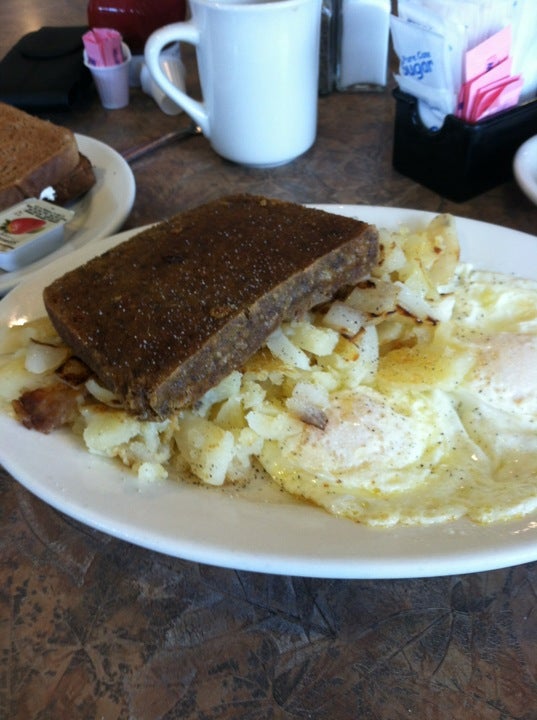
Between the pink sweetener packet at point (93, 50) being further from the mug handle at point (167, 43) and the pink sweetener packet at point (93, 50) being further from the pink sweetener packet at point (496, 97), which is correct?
the pink sweetener packet at point (496, 97)

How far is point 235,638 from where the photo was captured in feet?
3.09

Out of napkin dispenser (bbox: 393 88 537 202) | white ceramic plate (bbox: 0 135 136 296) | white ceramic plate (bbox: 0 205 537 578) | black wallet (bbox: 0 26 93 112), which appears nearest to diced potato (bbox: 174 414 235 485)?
white ceramic plate (bbox: 0 205 537 578)

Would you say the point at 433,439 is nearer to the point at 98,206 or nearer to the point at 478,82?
the point at 478,82

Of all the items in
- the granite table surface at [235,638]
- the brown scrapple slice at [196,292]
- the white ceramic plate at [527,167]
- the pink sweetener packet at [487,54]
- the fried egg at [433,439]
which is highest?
the pink sweetener packet at [487,54]

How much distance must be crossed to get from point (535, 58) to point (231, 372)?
4.42ft

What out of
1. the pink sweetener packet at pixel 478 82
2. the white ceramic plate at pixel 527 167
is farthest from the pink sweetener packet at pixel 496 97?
the white ceramic plate at pixel 527 167

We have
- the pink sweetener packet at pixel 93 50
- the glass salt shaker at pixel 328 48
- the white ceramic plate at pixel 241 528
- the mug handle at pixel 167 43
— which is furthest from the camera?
the pink sweetener packet at pixel 93 50

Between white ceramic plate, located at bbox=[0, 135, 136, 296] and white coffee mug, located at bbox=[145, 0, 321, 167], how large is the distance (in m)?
0.30

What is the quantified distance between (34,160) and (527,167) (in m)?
1.41

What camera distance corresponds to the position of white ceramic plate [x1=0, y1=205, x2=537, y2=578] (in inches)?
32.5

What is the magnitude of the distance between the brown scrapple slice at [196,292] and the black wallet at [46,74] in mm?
1418

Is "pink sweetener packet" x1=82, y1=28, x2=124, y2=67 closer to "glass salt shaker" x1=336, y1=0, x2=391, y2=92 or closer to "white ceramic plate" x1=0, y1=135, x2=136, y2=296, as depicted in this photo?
"white ceramic plate" x1=0, y1=135, x2=136, y2=296

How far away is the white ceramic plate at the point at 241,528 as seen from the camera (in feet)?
2.71

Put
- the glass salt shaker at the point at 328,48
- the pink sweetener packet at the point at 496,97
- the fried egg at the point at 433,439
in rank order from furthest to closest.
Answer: the glass salt shaker at the point at 328,48, the pink sweetener packet at the point at 496,97, the fried egg at the point at 433,439
